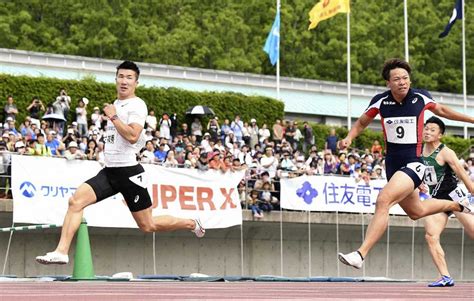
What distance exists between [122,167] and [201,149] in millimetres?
16467

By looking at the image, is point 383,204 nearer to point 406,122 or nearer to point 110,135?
point 406,122

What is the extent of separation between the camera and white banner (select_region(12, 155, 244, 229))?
24.3m

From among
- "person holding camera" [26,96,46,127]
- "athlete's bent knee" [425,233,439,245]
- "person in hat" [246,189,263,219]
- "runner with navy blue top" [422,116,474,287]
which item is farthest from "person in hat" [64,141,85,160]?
"athlete's bent knee" [425,233,439,245]

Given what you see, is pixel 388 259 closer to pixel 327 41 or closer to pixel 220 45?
pixel 220 45

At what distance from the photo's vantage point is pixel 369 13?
7744cm

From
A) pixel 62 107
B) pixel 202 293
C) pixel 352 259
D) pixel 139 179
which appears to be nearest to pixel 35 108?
pixel 62 107

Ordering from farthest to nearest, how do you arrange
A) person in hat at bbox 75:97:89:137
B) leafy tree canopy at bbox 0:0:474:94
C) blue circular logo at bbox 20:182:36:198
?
leafy tree canopy at bbox 0:0:474:94 < person in hat at bbox 75:97:89:137 < blue circular logo at bbox 20:182:36:198

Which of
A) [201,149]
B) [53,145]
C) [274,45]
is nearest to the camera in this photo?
[53,145]

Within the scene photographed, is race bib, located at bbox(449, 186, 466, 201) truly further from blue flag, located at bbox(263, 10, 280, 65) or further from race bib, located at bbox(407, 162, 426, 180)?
blue flag, located at bbox(263, 10, 280, 65)

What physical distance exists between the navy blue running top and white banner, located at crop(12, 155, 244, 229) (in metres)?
11.3

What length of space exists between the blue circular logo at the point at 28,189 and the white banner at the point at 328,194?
644cm

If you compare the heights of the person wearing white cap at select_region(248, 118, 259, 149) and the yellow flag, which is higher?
the yellow flag

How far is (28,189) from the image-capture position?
24.3 m

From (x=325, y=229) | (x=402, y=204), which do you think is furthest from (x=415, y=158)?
(x=325, y=229)
